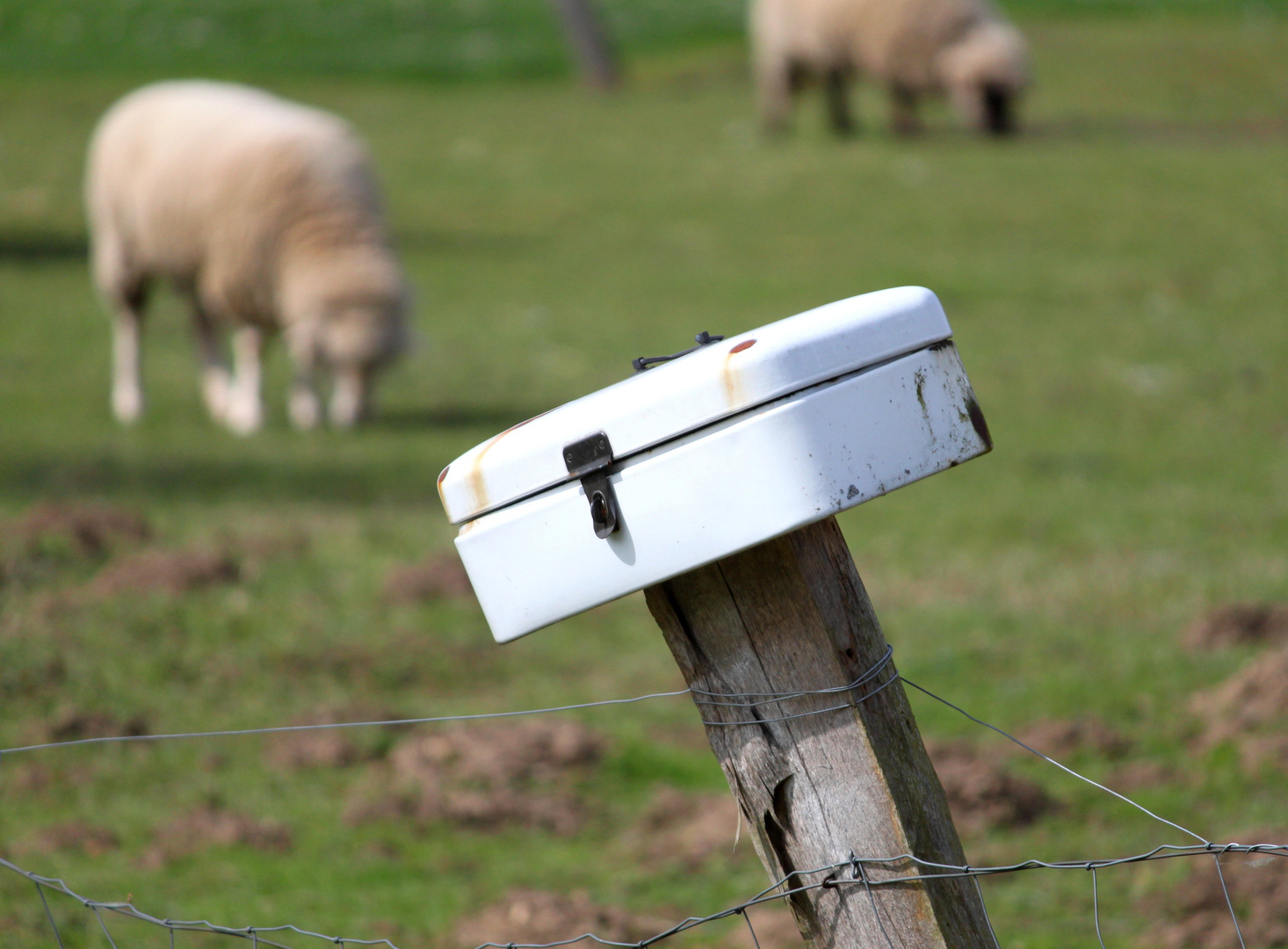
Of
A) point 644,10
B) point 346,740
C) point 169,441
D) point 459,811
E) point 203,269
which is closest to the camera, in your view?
point 459,811

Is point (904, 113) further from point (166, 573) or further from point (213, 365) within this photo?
point (166, 573)

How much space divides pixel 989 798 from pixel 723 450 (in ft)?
9.43

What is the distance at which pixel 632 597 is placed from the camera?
645 centimetres

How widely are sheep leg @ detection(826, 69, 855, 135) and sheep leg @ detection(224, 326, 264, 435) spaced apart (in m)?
13.9

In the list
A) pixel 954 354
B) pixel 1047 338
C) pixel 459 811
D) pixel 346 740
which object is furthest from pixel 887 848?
pixel 1047 338

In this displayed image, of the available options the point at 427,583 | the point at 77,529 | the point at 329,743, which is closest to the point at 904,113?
the point at 427,583

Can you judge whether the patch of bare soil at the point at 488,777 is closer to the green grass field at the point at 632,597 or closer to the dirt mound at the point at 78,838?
the green grass field at the point at 632,597

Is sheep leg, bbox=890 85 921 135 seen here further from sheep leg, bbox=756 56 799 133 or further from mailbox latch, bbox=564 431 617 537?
mailbox latch, bbox=564 431 617 537

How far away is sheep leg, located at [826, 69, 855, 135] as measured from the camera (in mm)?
21391

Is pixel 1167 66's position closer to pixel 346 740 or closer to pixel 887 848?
pixel 346 740

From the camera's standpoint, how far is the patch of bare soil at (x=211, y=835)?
397cm

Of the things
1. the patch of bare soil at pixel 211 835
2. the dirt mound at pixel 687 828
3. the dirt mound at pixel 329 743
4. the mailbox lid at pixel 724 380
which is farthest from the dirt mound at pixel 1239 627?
the mailbox lid at pixel 724 380

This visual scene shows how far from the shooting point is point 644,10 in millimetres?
32125

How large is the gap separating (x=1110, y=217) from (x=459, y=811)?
13.7m
